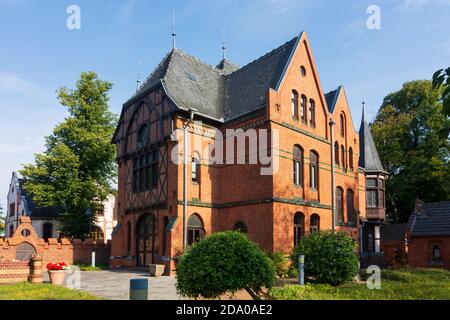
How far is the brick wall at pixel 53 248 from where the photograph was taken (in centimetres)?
2559

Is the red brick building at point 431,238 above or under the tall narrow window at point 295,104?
under

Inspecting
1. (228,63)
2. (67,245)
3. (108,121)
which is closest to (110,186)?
(108,121)

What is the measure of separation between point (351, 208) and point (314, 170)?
19.3ft

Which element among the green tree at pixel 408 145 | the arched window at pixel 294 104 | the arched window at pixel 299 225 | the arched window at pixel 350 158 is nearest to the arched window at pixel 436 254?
the arched window at pixel 350 158

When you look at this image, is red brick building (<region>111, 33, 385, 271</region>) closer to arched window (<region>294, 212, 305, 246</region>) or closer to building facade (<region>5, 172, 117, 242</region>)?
arched window (<region>294, 212, 305, 246</region>)

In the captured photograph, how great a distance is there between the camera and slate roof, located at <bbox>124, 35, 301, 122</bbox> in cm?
2386

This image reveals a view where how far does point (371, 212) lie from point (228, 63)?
622 inches

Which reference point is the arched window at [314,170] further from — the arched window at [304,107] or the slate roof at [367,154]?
the slate roof at [367,154]

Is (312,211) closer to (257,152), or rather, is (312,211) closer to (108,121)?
(257,152)

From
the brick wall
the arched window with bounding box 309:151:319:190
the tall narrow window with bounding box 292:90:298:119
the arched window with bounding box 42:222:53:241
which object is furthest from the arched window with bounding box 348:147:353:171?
the arched window with bounding box 42:222:53:241

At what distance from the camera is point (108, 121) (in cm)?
3631

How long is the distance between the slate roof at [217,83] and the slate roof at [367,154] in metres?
12.6

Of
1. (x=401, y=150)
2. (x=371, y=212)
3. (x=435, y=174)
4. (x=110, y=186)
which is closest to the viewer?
(x=371, y=212)

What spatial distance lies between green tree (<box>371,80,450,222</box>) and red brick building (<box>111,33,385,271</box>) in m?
14.7
